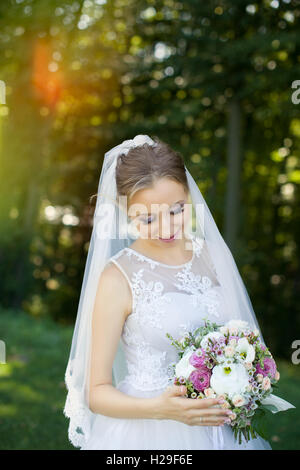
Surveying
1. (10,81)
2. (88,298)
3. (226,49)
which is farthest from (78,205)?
(88,298)

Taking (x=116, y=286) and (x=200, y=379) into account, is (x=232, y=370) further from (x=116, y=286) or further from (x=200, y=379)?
(x=116, y=286)

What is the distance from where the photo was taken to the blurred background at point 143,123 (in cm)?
1298

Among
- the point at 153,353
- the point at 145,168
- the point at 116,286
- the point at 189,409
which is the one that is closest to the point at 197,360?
the point at 189,409

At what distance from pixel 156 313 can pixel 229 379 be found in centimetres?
60

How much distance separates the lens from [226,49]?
1239 cm

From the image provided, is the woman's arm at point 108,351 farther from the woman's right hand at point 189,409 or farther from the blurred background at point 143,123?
the blurred background at point 143,123

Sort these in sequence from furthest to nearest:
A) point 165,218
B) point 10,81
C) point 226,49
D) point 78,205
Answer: point 78,205 → point 10,81 → point 226,49 → point 165,218

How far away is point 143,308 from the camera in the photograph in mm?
2826

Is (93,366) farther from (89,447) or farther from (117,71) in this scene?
(117,71)

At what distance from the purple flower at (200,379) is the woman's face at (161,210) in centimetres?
78

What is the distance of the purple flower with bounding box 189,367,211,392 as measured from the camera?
2.41 metres

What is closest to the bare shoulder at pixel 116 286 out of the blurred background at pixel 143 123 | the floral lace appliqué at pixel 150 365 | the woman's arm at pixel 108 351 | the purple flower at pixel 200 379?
the woman's arm at pixel 108 351

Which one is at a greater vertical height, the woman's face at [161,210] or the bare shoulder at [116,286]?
the woman's face at [161,210]

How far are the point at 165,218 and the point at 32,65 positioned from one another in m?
12.9
